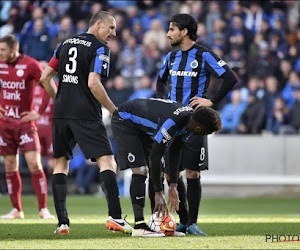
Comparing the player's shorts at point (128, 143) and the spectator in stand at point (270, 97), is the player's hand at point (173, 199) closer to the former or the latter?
the player's shorts at point (128, 143)

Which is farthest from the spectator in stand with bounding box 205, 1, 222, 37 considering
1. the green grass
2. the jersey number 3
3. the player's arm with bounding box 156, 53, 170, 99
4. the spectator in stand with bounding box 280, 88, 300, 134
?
the jersey number 3

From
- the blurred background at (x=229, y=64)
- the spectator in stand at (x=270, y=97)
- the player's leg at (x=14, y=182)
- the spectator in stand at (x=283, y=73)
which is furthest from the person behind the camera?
the spectator in stand at (x=283, y=73)

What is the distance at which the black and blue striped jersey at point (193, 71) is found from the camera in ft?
27.7

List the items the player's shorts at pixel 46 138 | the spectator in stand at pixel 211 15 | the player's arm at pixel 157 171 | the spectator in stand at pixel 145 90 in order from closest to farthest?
the player's arm at pixel 157 171 < the player's shorts at pixel 46 138 < the spectator in stand at pixel 145 90 < the spectator in stand at pixel 211 15

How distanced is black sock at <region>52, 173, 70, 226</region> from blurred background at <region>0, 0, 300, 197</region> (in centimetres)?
779

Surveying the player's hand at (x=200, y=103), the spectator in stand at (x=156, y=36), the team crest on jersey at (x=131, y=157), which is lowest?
the team crest on jersey at (x=131, y=157)

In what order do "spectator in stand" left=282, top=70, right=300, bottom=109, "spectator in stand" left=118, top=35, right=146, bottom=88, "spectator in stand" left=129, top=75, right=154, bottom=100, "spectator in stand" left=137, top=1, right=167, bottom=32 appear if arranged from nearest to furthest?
"spectator in stand" left=282, top=70, right=300, bottom=109 → "spectator in stand" left=129, top=75, right=154, bottom=100 → "spectator in stand" left=118, top=35, right=146, bottom=88 → "spectator in stand" left=137, top=1, right=167, bottom=32

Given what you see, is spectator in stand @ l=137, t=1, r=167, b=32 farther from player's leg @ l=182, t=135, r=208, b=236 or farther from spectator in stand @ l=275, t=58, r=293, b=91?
player's leg @ l=182, t=135, r=208, b=236

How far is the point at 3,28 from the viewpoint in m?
19.8

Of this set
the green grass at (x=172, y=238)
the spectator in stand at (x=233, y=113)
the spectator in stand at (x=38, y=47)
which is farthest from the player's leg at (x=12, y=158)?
the spectator in stand at (x=233, y=113)

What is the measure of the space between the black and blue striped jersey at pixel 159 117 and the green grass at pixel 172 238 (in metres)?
0.96

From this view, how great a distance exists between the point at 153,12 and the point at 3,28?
3.66 meters

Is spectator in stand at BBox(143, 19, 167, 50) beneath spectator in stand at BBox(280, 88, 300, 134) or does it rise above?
above

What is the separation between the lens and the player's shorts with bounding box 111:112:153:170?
25.7 ft
